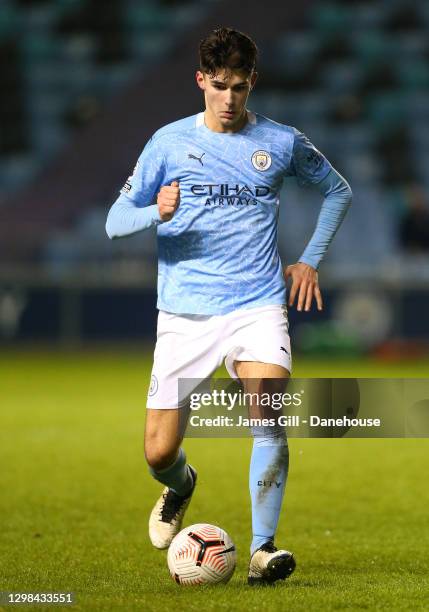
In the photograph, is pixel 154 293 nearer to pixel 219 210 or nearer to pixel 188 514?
pixel 188 514

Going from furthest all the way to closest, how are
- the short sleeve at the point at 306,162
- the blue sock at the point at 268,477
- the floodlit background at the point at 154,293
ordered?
the floodlit background at the point at 154,293, the short sleeve at the point at 306,162, the blue sock at the point at 268,477

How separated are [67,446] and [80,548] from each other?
3925 millimetres

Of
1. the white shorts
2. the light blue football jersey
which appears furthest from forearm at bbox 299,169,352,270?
the white shorts

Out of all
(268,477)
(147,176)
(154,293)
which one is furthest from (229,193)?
(154,293)

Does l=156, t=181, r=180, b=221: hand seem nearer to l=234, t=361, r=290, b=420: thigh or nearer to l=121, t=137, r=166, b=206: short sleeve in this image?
l=121, t=137, r=166, b=206: short sleeve

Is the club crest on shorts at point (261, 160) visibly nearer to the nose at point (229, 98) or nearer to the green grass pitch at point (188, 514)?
A: the nose at point (229, 98)

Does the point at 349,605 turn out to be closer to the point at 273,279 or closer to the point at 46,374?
the point at 273,279

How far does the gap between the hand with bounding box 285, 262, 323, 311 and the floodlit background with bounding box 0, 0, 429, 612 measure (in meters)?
0.98

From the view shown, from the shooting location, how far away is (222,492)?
24.2 ft

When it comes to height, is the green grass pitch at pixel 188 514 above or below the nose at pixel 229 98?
below

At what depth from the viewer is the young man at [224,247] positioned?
4.73 m

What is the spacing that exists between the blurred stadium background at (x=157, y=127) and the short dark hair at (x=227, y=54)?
508 inches

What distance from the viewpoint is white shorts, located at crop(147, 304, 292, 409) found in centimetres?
477

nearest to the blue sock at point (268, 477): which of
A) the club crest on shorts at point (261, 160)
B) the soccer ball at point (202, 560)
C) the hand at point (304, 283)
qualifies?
the soccer ball at point (202, 560)
